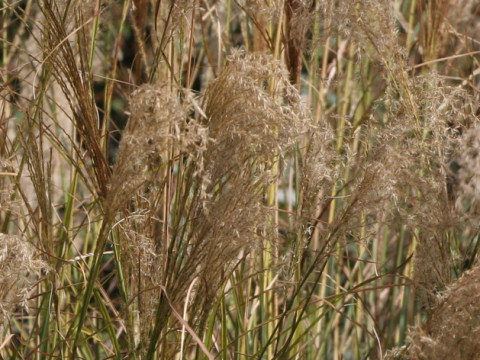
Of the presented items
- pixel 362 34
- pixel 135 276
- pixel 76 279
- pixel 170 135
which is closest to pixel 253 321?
pixel 76 279

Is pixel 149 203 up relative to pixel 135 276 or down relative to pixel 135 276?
up

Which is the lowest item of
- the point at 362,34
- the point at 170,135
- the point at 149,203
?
the point at 149,203

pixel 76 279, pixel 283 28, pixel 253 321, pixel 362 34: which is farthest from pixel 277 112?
pixel 76 279

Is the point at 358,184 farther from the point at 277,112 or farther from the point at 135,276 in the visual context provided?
the point at 135,276

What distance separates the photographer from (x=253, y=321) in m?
1.75

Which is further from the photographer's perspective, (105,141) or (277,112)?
(105,141)

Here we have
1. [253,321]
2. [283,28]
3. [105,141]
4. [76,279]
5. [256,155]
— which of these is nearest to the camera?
[256,155]

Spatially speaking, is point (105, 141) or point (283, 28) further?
point (283, 28)

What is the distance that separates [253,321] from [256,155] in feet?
2.50

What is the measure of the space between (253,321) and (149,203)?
2.13 feet

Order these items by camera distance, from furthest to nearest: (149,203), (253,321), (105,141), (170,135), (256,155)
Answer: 1. (253,321)
2. (105,141)
3. (149,203)
4. (256,155)
5. (170,135)

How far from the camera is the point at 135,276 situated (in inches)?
47.4

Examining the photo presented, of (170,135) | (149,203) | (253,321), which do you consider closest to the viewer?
(170,135)

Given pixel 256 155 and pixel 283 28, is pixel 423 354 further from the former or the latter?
pixel 283 28
